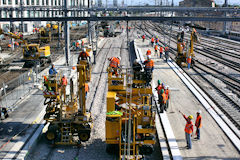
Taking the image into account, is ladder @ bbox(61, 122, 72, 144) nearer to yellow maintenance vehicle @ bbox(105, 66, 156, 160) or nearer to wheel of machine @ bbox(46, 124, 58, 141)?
wheel of machine @ bbox(46, 124, 58, 141)

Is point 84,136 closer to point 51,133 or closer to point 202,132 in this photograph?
point 51,133

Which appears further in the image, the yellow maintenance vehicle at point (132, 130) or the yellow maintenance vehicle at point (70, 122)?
the yellow maintenance vehicle at point (70, 122)

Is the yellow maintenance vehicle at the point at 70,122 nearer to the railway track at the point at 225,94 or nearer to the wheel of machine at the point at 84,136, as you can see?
the wheel of machine at the point at 84,136

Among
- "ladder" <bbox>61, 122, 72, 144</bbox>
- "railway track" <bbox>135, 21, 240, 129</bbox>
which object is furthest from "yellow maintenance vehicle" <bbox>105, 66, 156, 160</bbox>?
"railway track" <bbox>135, 21, 240, 129</bbox>

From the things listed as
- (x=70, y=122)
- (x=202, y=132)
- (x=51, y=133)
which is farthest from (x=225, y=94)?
(x=51, y=133)

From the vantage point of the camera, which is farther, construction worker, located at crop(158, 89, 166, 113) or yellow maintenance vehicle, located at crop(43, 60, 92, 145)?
construction worker, located at crop(158, 89, 166, 113)

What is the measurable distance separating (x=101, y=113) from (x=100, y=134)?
9.06 feet

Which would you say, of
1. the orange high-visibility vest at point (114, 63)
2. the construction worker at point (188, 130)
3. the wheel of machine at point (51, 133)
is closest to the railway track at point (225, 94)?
the construction worker at point (188, 130)

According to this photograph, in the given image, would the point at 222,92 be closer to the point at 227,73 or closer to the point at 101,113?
the point at 227,73

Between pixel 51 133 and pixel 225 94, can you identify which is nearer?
pixel 51 133

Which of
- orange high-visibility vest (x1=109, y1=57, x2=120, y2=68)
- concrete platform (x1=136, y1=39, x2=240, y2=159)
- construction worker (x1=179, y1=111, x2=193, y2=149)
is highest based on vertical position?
orange high-visibility vest (x1=109, y1=57, x2=120, y2=68)

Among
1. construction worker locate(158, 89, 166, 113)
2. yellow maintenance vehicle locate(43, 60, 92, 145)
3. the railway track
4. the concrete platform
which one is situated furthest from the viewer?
the railway track

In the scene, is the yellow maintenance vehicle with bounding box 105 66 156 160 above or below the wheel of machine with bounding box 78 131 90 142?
above

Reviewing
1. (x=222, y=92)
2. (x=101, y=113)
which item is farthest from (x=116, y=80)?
(x=222, y=92)
